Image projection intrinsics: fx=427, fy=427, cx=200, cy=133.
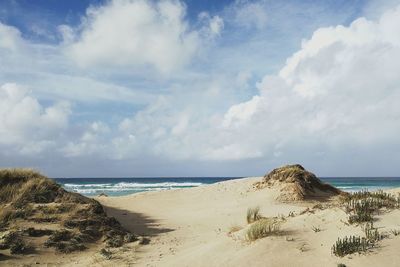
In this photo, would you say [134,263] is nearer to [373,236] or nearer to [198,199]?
[373,236]

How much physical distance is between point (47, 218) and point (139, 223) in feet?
14.9

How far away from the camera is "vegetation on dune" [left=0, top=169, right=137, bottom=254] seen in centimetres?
1198

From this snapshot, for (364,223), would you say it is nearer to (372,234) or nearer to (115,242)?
(372,234)

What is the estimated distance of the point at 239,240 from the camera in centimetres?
1009

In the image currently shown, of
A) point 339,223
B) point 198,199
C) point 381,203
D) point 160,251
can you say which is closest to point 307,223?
point 339,223

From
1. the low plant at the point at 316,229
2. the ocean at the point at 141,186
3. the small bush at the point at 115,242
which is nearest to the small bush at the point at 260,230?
the low plant at the point at 316,229

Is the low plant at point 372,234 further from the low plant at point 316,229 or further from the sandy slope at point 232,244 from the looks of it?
the low plant at point 316,229

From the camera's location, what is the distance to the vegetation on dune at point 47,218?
11984 mm

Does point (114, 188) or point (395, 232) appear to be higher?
point (114, 188)

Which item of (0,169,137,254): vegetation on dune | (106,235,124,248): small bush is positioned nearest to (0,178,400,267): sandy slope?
(106,235,124,248): small bush

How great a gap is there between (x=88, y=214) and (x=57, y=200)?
177 centimetres

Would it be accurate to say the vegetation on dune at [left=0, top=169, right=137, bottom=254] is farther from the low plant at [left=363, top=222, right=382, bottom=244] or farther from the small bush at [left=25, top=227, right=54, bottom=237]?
the low plant at [left=363, top=222, right=382, bottom=244]

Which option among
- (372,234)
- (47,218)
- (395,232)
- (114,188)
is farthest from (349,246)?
(114,188)

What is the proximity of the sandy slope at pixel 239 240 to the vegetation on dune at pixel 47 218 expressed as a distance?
1630 millimetres
